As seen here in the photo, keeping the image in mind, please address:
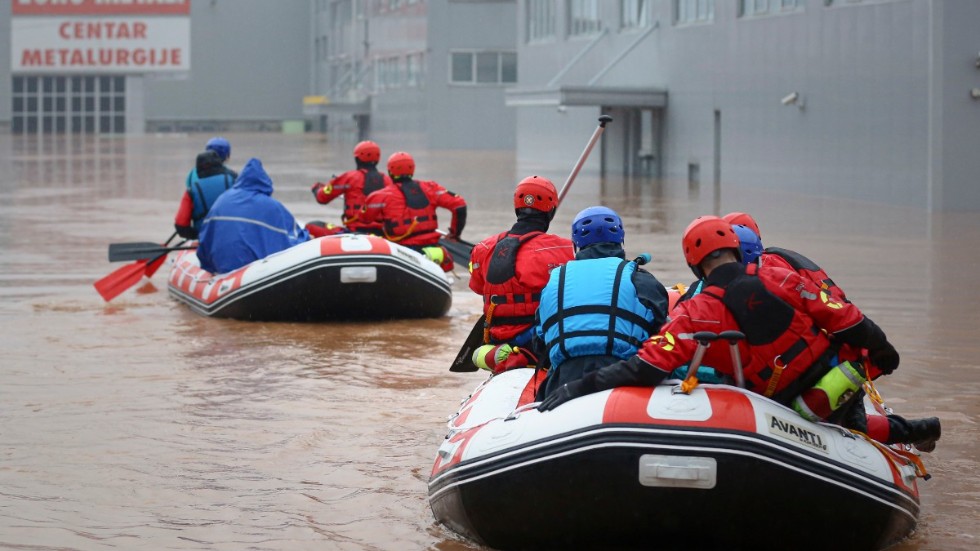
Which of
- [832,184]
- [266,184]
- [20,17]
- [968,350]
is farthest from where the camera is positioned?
[20,17]

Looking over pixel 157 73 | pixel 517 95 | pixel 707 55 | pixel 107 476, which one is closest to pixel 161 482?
pixel 107 476

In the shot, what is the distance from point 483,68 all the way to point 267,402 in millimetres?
45747

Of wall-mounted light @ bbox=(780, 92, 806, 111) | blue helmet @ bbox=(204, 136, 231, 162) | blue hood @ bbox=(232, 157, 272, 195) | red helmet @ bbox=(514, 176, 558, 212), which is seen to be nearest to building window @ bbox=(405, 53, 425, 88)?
wall-mounted light @ bbox=(780, 92, 806, 111)

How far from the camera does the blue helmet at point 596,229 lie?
21.9ft

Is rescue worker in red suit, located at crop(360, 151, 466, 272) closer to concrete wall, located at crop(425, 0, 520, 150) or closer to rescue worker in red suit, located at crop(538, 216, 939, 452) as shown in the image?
rescue worker in red suit, located at crop(538, 216, 939, 452)

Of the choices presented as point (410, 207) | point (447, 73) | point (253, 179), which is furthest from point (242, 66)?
point (253, 179)

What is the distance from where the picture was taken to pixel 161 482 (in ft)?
23.9

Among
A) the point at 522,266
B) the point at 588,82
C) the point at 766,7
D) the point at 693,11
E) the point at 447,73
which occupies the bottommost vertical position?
the point at 522,266

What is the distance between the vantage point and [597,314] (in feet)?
20.6

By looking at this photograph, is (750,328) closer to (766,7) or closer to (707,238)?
(707,238)

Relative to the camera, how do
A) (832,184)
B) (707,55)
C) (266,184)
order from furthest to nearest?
(707,55) → (832,184) → (266,184)

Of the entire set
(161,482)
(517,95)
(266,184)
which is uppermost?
(517,95)

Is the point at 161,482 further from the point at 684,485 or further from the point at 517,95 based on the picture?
the point at 517,95

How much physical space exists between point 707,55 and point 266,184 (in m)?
21.0
